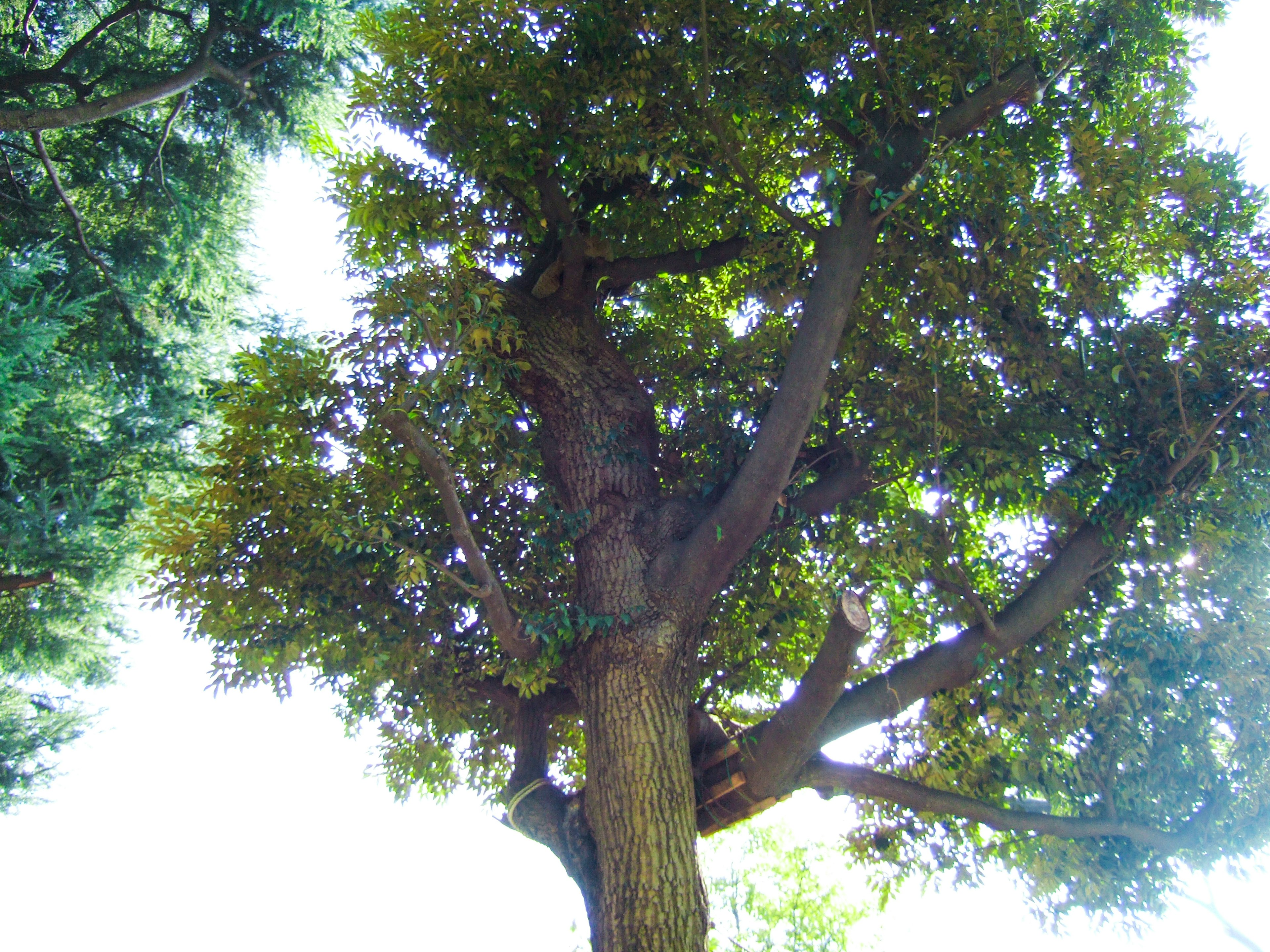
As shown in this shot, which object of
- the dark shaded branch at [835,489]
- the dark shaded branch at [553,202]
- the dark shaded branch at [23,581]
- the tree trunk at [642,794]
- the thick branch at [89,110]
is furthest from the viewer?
the thick branch at [89,110]

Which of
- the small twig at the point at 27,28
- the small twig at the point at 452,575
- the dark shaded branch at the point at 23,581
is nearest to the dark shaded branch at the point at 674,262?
the small twig at the point at 452,575

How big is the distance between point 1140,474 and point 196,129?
930 cm

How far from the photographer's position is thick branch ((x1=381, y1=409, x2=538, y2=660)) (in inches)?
139

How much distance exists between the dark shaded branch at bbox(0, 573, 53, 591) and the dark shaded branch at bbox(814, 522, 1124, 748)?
19.1 ft

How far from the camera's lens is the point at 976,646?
4266 millimetres

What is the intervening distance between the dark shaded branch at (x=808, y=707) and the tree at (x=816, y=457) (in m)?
0.03

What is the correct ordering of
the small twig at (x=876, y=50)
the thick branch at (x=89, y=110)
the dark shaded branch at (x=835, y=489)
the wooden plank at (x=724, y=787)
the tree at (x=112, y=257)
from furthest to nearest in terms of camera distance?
the tree at (x=112, y=257)
the thick branch at (x=89, y=110)
the dark shaded branch at (x=835, y=489)
the small twig at (x=876, y=50)
the wooden plank at (x=724, y=787)

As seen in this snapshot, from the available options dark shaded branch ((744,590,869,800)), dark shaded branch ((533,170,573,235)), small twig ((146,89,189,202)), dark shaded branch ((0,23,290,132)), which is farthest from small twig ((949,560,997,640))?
small twig ((146,89,189,202))

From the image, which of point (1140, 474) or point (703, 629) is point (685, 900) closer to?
point (703, 629)

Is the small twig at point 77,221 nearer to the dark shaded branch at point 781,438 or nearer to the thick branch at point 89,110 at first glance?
the thick branch at point 89,110

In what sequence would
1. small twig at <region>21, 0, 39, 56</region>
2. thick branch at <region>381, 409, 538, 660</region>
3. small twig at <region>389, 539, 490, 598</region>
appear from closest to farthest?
1. thick branch at <region>381, 409, 538, 660</region>
2. small twig at <region>389, 539, 490, 598</region>
3. small twig at <region>21, 0, 39, 56</region>

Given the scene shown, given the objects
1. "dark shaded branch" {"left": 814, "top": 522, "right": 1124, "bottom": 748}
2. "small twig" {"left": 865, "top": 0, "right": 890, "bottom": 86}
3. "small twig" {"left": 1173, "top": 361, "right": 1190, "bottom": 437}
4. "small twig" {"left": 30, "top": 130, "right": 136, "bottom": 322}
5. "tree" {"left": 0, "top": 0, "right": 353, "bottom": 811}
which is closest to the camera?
"small twig" {"left": 1173, "top": 361, "right": 1190, "bottom": 437}

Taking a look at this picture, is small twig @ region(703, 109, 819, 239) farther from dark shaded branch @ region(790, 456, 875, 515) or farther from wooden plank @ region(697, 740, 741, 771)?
wooden plank @ region(697, 740, 741, 771)

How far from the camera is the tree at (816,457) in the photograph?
172 inches
